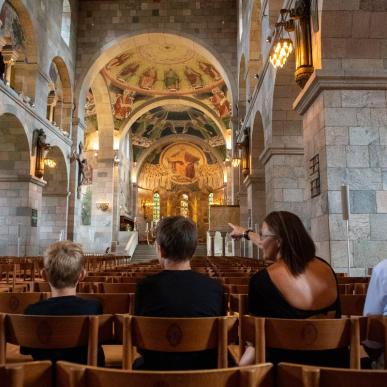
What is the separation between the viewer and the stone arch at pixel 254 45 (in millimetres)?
15180

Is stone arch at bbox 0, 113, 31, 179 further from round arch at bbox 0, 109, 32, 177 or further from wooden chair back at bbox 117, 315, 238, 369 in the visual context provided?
wooden chair back at bbox 117, 315, 238, 369

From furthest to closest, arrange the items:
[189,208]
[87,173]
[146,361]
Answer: [189,208], [87,173], [146,361]

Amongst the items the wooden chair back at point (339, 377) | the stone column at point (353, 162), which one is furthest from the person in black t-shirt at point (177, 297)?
the stone column at point (353, 162)

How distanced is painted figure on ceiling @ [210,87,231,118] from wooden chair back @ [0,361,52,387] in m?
27.5

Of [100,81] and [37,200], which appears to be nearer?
[37,200]

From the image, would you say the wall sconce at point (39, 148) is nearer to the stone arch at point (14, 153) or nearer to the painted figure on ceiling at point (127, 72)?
the stone arch at point (14, 153)

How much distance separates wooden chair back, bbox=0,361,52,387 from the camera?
115 centimetres

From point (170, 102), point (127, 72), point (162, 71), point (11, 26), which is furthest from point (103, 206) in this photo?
point (11, 26)

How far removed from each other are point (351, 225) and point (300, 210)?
4840mm

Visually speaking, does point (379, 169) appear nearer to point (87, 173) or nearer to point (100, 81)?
point (100, 81)

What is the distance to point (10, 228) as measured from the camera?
49.1ft

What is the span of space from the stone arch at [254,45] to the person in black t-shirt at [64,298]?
14104 millimetres

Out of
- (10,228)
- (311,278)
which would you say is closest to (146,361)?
Answer: (311,278)

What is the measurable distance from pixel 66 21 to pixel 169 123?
15.3m
